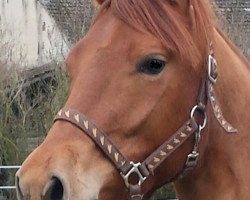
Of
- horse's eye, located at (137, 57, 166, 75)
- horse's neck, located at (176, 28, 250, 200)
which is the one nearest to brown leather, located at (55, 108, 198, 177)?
horse's neck, located at (176, 28, 250, 200)

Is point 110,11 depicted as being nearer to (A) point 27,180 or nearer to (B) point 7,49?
(A) point 27,180

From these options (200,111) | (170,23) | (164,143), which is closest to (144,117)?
(164,143)

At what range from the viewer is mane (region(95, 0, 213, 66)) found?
96.6 inches

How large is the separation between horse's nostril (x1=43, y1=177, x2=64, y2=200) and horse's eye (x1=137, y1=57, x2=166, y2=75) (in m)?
0.49

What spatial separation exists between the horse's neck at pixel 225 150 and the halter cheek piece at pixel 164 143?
0.06 meters

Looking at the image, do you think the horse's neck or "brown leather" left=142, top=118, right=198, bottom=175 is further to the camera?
the horse's neck

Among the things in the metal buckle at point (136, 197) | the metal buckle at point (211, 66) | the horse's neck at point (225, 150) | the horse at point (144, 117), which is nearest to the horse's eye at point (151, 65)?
the horse at point (144, 117)

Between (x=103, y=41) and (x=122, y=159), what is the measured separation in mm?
423

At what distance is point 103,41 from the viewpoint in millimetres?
2436

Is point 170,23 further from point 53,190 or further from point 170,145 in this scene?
point 53,190

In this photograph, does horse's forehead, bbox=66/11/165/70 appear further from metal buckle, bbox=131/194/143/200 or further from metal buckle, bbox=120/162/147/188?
metal buckle, bbox=131/194/143/200

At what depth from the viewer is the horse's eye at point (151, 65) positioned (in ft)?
7.84

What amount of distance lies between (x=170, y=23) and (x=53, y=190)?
2.45 feet

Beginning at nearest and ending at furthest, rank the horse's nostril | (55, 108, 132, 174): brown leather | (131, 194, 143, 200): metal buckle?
the horse's nostril < (55, 108, 132, 174): brown leather < (131, 194, 143, 200): metal buckle
